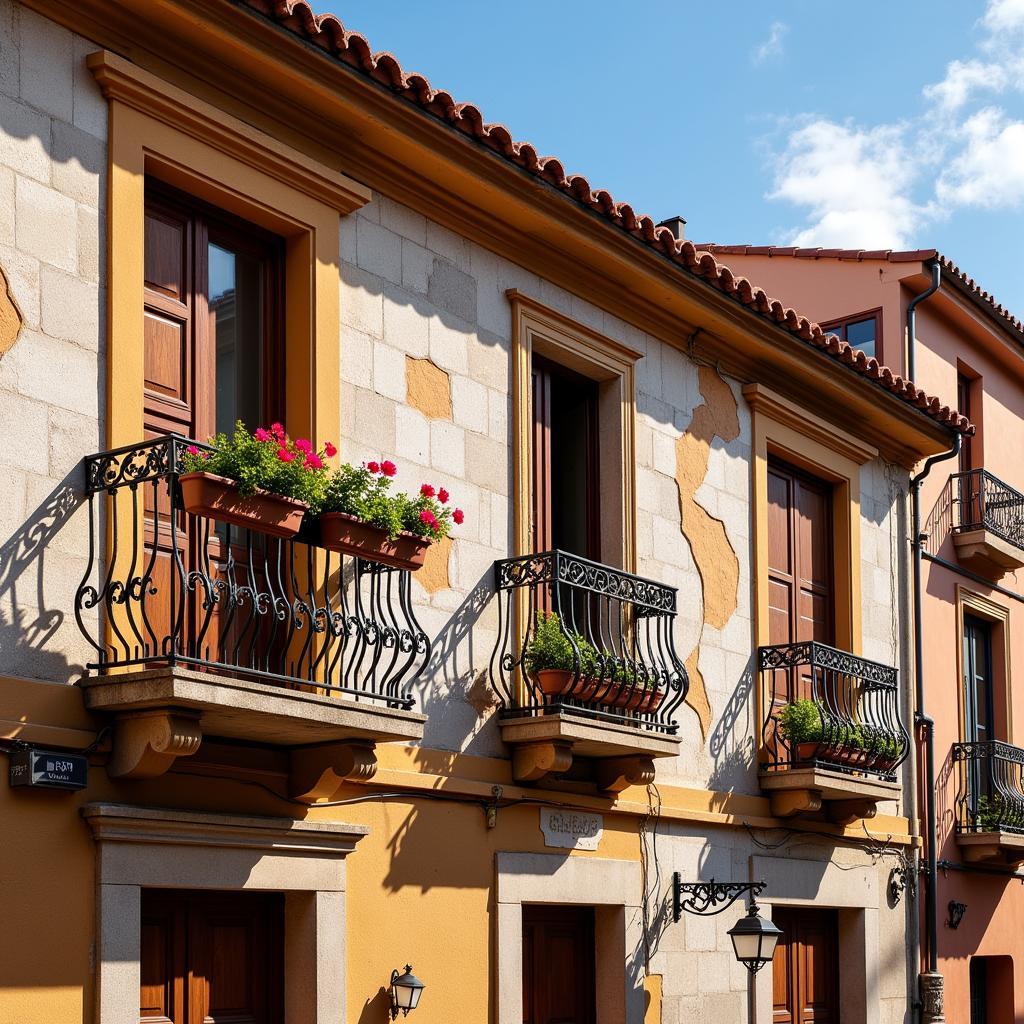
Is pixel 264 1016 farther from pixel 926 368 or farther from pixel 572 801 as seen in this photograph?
pixel 926 368

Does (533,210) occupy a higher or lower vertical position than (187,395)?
higher

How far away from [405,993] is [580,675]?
2.10 meters

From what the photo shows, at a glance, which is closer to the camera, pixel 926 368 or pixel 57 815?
pixel 57 815

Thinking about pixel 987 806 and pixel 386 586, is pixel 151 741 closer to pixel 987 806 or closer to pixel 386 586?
pixel 386 586

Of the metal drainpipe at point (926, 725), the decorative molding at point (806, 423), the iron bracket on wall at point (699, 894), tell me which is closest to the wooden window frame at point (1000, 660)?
the metal drainpipe at point (926, 725)

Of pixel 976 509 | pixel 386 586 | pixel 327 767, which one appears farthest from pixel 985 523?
pixel 327 767

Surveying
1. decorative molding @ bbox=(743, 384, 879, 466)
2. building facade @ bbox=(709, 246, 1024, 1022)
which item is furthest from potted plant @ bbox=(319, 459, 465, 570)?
building facade @ bbox=(709, 246, 1024, 1022)

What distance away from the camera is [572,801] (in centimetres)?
998

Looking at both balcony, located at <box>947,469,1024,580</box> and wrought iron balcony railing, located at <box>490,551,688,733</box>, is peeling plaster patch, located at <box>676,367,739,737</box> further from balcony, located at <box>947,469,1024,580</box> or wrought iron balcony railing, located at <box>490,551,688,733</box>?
balcony, located at <box>947,469,1024,580</box>

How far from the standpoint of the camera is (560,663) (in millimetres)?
9555

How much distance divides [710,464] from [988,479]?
5595 millimetres

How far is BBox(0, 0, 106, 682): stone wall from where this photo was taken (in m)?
6.93

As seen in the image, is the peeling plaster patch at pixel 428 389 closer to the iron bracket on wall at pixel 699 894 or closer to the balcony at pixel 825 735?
the iron bracket on wall at pixel 699 894

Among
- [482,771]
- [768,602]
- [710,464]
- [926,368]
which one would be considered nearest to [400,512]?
[482,771]
